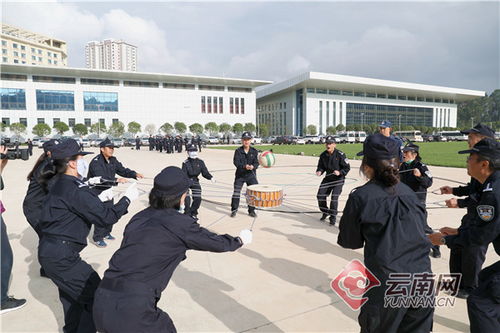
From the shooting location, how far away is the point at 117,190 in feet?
36.3

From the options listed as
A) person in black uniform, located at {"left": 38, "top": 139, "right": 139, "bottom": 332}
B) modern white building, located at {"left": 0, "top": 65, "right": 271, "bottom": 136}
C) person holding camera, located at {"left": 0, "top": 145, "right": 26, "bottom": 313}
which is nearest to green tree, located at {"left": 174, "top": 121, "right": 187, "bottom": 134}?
modern white building, located at {"left": 0, "top": 65, "right": 271, "bottom": 136}

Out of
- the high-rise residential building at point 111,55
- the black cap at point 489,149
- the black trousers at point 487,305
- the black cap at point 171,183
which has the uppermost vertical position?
the high-rise residential building at point 111,55

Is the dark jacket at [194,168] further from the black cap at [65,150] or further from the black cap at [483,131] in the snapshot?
the black cap at [483,131]

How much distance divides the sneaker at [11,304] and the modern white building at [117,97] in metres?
73.0

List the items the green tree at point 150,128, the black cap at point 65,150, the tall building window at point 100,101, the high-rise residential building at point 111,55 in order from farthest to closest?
the high-rise residential building at point 111,55, the green tree at point 150,128, the tall building window at point 100,101, the black cap at point 65,150

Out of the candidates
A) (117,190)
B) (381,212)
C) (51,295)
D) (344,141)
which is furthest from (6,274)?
(344,141)

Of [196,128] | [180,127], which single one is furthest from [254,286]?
[180,127]

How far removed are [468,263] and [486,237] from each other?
181cm

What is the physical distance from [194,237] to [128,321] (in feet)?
2.19

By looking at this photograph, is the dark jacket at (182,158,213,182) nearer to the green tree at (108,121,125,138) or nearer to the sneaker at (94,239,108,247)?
the sneaker at (94,239,108,247)

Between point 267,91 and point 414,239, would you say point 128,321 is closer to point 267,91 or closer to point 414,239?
point 414,239

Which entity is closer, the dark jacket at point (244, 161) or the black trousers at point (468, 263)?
the black trousers at point (468, 263)

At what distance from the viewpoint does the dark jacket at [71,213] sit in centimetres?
287

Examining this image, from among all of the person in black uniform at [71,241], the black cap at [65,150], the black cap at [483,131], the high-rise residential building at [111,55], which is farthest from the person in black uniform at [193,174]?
the high-rise residential building at [111,55]
